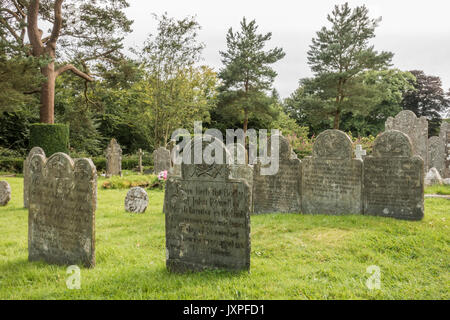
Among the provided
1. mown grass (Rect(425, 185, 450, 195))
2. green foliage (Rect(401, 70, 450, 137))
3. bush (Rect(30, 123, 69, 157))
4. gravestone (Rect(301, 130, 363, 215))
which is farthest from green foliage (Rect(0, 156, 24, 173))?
green foliage (Rect(401, 70, 450, 137))

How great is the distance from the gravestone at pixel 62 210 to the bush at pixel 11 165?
19925 millimetres

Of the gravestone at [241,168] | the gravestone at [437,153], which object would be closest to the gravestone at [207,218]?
the gravestone at [241,168]

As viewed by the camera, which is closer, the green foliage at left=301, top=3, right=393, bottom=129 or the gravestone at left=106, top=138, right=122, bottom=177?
the gravestone at left=106, top=138, right=122, bottom=177

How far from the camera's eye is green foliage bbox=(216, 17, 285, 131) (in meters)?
26.5

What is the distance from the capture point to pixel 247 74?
27.1 meters

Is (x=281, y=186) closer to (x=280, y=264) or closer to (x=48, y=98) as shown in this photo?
(x=280, y=264)

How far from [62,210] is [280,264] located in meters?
3.18

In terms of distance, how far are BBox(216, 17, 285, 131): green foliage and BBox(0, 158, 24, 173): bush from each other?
15.3 meters

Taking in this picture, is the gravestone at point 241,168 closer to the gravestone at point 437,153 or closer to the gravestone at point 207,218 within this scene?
the gravestone at point 207,218

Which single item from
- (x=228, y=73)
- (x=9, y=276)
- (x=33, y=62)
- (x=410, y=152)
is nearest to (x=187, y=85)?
(x=228, y=73)

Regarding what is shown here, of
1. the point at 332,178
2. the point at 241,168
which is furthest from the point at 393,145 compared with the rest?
the point at 241,168

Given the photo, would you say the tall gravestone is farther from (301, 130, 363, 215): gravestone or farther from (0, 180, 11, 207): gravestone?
→ (0, 180, 11, 207): gravestone
